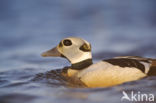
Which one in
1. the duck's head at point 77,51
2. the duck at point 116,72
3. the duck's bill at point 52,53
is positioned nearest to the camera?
the duck at point 116,72

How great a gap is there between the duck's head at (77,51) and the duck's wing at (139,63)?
977mm

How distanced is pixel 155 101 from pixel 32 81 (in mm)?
3617

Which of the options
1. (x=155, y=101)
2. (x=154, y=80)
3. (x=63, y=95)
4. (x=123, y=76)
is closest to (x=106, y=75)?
(x=123, y=76)

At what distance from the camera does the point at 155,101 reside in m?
4.71

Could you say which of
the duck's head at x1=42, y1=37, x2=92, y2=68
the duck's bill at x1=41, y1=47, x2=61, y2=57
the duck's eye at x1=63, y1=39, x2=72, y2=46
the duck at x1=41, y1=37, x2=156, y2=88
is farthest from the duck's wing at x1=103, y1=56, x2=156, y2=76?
the duck's bill at x1=41, y1=47, x2=61, y2=57

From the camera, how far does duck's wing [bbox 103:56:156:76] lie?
22.0 feet

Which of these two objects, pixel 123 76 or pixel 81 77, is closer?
pixel 123 76

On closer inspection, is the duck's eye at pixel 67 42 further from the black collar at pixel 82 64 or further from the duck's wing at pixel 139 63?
the duck's wing at pixel 139 63

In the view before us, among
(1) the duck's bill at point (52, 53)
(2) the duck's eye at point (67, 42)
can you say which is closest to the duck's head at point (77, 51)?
(2) the duck's eye at point (67, 42)

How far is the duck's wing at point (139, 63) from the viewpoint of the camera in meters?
6.72

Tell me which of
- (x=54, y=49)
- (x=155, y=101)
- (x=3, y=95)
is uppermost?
(x=54, y=49)

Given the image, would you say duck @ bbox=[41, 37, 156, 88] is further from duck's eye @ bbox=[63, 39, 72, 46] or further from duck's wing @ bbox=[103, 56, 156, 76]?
duck's eye @ bbox=[63, 39, 72, 46]

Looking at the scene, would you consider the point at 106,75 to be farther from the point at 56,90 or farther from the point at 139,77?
the point at 56,90

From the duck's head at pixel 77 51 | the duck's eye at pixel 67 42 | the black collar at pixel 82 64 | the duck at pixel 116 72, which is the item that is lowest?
the duck at pixel 116 72
